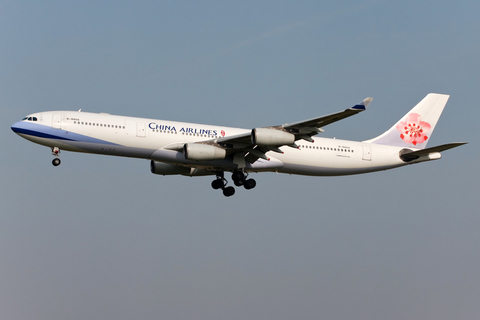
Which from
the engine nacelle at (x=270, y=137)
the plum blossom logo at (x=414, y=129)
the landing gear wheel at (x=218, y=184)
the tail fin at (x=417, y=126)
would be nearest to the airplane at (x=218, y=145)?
the engine nacelle at (x=270, y=137)

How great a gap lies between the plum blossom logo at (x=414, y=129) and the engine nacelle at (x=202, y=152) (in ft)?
51.5

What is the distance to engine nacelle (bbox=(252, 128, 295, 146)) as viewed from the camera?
3522cm

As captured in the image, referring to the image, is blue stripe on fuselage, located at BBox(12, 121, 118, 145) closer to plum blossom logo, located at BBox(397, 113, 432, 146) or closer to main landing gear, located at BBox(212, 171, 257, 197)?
main landing gear, located at BBox(212, 171, 257, 197)

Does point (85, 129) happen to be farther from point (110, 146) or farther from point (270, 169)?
point (270, 169)

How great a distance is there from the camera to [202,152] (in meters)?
36.1

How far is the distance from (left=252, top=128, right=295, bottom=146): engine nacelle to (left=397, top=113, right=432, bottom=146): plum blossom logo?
13015 millimetres

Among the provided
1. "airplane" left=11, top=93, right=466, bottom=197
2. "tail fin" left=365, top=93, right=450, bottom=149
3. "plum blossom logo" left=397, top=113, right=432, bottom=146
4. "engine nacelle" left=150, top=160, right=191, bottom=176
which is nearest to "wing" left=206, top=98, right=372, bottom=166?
"airplane" left=11, top=93, right=466, bottom=197

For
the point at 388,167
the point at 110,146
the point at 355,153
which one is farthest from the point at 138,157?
the point at 388,167

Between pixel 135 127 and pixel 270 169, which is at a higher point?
pixel 135 127

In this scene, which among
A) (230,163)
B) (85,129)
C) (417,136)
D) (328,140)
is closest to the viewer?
(85,129)

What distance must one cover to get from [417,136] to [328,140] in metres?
8.14

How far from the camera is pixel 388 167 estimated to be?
42.9 m

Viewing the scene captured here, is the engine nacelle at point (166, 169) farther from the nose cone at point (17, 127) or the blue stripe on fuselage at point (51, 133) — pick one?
the nose cone at point (17, 127)

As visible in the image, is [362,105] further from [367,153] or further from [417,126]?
[417,126]
